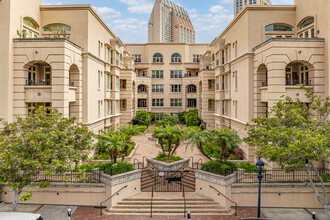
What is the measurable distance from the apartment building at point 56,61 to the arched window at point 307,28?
20114 mm

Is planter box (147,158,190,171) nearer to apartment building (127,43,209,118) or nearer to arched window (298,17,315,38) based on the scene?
arched window (298,17,315,38)

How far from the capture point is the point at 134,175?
17.5 metres

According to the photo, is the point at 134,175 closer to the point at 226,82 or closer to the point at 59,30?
the point at 59,30

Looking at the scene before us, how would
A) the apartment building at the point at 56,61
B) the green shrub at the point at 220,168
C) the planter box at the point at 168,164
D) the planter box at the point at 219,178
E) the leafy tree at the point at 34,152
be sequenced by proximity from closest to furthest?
the leafy tree at the point at 34,152, the planter box at the point at 219,178, the green shrub at the point at 220,168, the apartment building at the point at 56,61, the planter box at the point at 168,164

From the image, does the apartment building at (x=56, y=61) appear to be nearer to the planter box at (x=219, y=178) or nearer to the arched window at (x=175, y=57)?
the planter box at (x=219, y=178)

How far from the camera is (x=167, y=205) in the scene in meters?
16.0

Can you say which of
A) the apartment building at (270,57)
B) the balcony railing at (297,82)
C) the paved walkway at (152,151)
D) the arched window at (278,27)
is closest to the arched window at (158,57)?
the apartment building at (270,57)

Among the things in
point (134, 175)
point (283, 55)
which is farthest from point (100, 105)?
point (283, 55)

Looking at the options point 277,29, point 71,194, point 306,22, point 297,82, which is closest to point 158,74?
point 277,29

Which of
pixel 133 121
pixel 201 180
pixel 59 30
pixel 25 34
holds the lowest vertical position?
pixel 201 180

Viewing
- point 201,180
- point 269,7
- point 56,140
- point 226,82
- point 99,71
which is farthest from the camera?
point 226,82

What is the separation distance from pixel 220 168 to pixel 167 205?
14.9 feet

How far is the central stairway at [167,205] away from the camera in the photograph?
51.1ft

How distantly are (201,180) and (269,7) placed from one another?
17436mm
